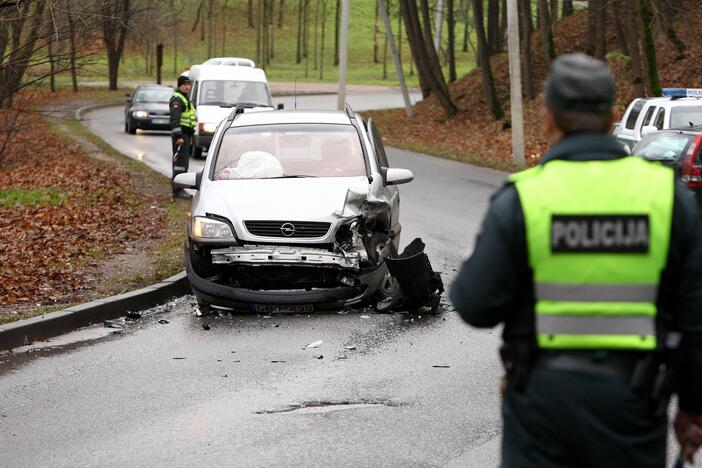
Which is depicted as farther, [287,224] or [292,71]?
[292,71]

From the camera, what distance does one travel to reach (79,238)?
14.6 metres

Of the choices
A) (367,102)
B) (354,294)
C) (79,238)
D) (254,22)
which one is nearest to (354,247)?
(354,294)

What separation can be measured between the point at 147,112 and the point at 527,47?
12.4 m

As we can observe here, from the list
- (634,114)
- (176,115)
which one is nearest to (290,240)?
(176,115)

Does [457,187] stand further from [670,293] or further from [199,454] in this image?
[670,293]

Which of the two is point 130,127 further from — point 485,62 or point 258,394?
point 258,394

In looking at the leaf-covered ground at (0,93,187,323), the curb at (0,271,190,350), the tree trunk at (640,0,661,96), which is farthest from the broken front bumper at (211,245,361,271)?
the tree trunk at (640,0,661,96)

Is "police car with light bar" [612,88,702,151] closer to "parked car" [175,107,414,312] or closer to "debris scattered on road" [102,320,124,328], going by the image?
"parked car" [175,107,414,312]

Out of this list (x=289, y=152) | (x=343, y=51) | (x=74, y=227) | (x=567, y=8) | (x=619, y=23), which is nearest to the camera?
(x=289, y=152)

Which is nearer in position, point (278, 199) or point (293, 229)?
point (293, 229)

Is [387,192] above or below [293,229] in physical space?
above

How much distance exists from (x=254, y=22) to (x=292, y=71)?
814 inches


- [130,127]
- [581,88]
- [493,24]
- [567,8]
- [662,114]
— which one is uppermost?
[567,8]

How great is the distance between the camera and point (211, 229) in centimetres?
1004
